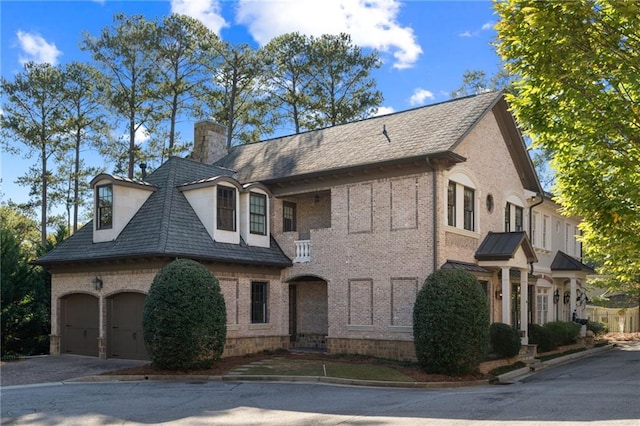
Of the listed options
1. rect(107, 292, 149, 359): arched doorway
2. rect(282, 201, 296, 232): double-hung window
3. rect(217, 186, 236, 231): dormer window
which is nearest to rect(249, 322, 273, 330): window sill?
rect(217, 186, 236, 231): dormer window

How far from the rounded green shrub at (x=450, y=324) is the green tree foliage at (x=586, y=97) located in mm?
3757

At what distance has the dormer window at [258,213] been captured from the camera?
2419 cm

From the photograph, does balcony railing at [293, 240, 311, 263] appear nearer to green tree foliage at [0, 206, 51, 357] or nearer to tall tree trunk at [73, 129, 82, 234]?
green tree foliage at [0, 206, 51, 357]

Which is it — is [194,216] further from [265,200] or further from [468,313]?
[468,313]

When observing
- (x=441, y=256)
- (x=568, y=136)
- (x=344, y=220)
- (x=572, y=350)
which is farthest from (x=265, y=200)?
(x=572, y=350)

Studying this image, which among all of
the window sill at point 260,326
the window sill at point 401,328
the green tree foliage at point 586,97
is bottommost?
the window sill at point 260,326

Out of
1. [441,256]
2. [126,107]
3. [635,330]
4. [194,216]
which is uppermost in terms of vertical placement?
[126,107]

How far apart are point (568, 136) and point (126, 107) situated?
3204cm

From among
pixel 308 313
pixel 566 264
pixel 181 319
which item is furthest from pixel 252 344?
pixel 566 264

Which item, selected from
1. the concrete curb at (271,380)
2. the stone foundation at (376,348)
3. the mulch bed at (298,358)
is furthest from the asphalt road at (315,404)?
the stone foundation at (376,348)

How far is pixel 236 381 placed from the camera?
1777 centimetres

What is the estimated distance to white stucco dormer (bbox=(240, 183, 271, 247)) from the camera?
23.8 metres

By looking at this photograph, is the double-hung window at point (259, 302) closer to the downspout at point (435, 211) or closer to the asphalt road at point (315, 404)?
the asphalt road at point (315, 404)

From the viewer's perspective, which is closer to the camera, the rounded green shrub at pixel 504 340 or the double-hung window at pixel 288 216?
the rounded green shrub at pixel 504 340
